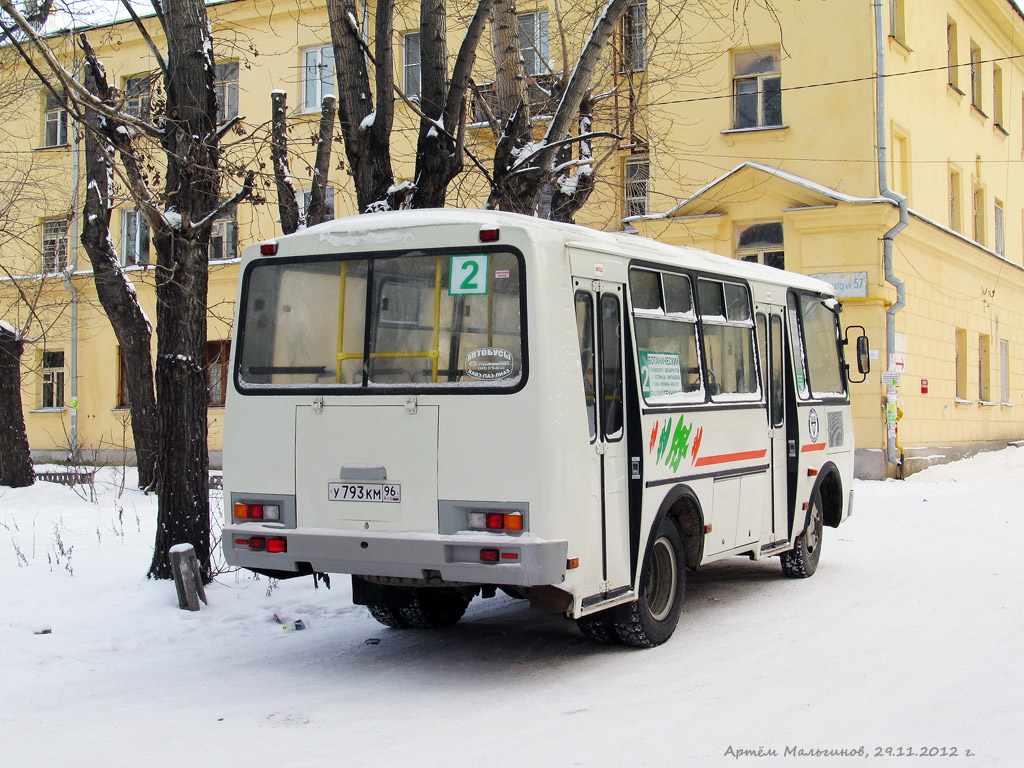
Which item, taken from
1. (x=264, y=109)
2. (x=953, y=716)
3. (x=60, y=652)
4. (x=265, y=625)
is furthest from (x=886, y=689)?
(x=264, y=109)

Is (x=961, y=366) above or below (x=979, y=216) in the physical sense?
below

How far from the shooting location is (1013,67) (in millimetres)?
31891

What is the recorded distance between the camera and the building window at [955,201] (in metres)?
27.1

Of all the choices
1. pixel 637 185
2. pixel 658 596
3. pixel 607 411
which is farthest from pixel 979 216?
pixel 607 411

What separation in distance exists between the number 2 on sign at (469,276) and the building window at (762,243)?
52.3 feet

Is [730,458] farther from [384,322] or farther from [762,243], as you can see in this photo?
[762,243]

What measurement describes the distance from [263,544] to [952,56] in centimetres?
2416

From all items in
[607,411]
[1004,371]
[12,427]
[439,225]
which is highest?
[439,225]

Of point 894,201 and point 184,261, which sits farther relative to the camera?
point 894,201

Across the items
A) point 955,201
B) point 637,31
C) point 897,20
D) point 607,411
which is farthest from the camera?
point 955,201

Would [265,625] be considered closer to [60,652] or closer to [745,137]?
[60,652]

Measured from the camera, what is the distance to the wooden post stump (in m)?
9.23

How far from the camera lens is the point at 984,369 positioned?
28812mm

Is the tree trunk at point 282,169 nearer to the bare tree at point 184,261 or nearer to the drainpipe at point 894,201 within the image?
the bare tree at point 184,261
